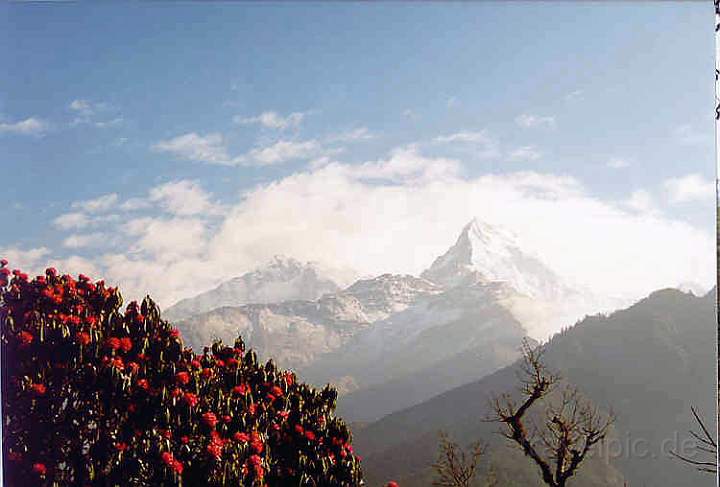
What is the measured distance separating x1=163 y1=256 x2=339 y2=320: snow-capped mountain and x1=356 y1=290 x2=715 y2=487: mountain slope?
711 mm

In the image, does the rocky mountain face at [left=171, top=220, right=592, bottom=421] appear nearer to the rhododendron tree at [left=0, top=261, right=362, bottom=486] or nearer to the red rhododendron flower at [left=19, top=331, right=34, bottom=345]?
the rhododendron tree at [left=0, top=261, right=362, bottom=486]

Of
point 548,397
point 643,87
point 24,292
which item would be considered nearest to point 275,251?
point 24,292

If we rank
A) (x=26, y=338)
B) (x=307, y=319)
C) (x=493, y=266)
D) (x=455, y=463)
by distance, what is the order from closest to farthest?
(x=26, y=338), (x=455, y=463), (x=493, y=266), (x=307, y=319)

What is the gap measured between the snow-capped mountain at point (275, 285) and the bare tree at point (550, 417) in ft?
3.26

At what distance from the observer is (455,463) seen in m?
3.43

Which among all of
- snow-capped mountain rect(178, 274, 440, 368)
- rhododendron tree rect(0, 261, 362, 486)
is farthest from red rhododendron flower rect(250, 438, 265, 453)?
snow-capped mountain rect(178, 274, 440, 368)

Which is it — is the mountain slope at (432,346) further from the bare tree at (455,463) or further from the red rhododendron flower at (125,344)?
the red rhododendron flower at (125,344)

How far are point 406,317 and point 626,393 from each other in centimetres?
106

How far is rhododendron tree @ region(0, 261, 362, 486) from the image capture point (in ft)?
9.38

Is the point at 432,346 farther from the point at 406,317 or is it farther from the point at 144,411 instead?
the point at 144,411

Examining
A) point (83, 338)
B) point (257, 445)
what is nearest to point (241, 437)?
point (257, 445)

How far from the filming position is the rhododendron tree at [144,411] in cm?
286

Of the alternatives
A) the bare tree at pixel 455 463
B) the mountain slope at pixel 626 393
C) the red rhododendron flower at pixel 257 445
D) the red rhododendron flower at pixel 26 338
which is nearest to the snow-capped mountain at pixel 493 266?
the mountain slope at pixel 626 393

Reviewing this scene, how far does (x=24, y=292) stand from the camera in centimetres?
333
